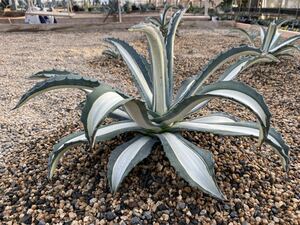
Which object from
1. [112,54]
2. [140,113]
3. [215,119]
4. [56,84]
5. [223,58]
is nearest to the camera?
[56,84]

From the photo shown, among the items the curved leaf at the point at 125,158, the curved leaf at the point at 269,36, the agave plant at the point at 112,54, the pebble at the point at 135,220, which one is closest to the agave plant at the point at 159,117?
the curved leaf at the point at 125,158

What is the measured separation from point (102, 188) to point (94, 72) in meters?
2.45

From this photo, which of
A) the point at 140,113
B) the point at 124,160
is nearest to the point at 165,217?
the point at 124,160

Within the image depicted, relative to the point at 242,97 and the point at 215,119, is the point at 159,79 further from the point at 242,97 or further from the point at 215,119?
the point at 242,97

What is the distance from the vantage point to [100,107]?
0.82m

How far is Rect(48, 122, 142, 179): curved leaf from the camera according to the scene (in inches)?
43.1

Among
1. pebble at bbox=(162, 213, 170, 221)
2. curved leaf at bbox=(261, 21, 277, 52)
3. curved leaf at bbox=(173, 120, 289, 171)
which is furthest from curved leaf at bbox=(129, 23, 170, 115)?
curved leaf at bbox=(261, 21, 277, 52)

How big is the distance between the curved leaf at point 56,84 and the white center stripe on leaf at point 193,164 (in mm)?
360

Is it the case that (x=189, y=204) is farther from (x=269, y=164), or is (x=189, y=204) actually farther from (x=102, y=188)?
(x=269, y=164)

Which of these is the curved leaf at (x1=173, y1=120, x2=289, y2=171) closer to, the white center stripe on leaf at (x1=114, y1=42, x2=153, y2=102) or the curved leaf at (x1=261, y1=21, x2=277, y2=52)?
the white center stripe on leaf at (x1=114, y1=42, x2=153, y2=102)

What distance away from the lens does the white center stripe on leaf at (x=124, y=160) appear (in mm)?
1028

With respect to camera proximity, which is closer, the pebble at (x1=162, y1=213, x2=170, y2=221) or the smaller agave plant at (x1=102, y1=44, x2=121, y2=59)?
the pebble at (x1=162, y1=213, x2=170, y2=221)

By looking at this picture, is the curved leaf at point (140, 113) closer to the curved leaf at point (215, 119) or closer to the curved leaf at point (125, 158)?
the curved leaf at point (125, 158)

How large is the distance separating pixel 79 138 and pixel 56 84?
0.88ft
